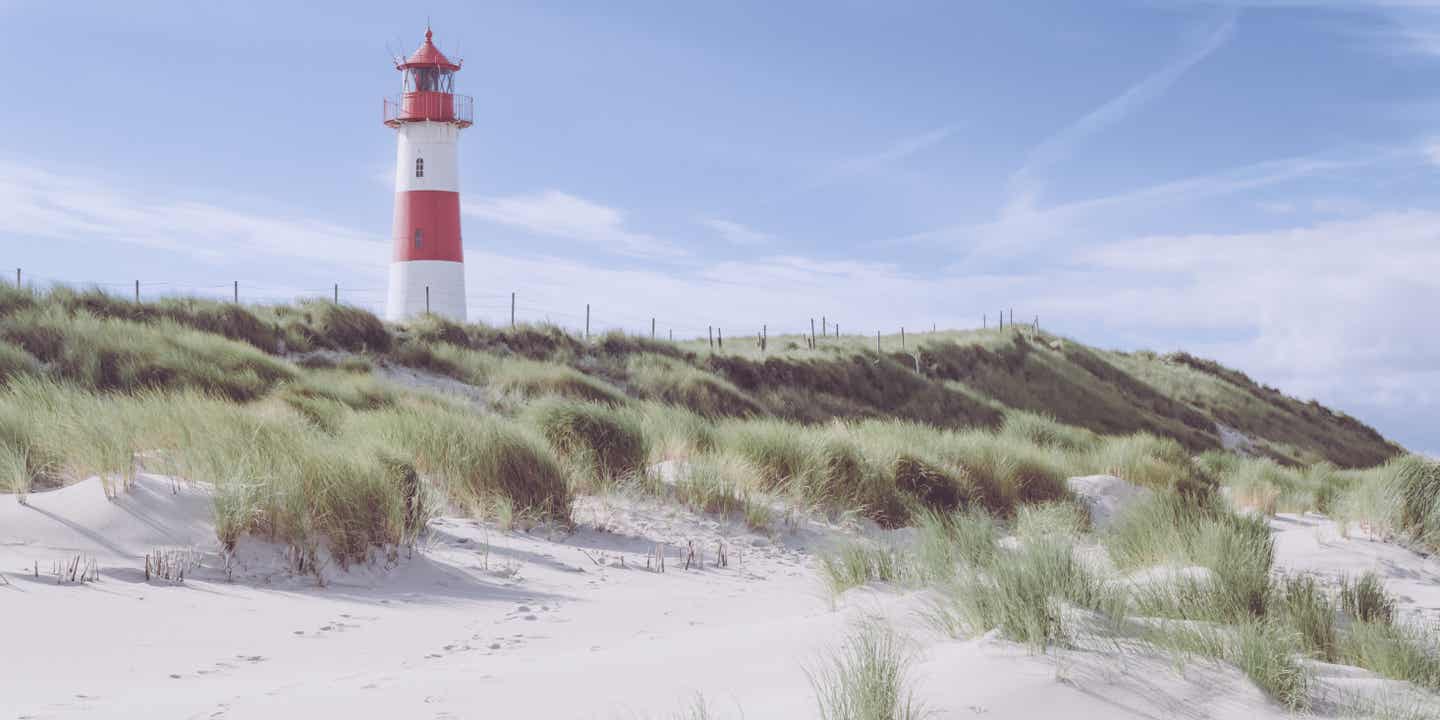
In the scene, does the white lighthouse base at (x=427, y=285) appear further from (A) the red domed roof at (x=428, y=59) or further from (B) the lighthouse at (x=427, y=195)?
(A) the red domed roof at (x=428, y=59)

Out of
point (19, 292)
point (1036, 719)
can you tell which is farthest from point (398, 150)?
point (1036, 719)

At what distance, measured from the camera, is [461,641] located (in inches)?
191

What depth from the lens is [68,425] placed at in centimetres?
748

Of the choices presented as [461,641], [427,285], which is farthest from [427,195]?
[461,641]

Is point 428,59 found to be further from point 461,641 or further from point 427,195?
point 461,641

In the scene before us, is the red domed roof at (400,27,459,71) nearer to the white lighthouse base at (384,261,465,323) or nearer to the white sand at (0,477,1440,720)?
the white lighthouse base at (384,261,465,323)

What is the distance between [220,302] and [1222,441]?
3209cm

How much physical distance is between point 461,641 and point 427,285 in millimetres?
24890

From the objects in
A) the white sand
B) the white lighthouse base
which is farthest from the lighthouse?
the white sand

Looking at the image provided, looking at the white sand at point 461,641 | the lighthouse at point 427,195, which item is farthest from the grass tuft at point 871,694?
the lighthouse at point 427,195

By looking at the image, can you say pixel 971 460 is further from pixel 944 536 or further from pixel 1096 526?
pixel 944 536

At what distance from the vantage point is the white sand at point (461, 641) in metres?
3.61

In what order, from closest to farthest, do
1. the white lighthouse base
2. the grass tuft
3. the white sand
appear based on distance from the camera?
the grass tuft, the white sand, the white lighthouse base

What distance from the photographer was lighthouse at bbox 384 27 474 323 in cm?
2878
